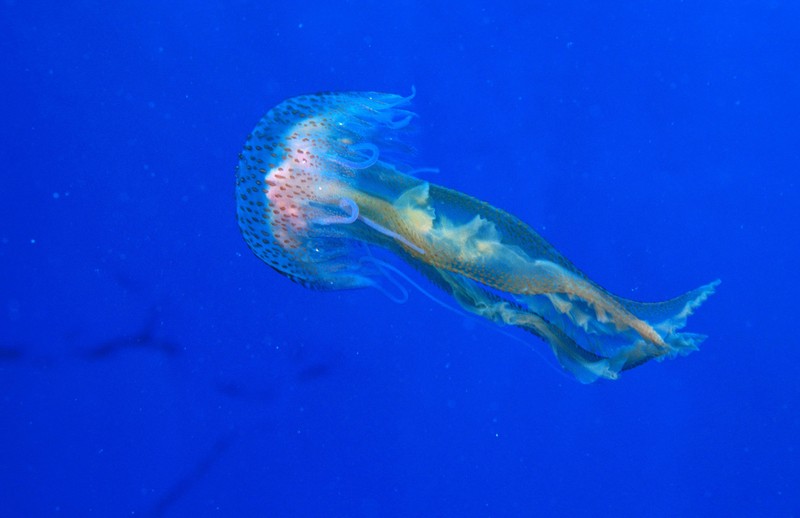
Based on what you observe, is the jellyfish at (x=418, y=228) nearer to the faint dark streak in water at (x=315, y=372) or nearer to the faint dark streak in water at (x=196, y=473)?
the faint dark streak in water at (x=315, y=372)

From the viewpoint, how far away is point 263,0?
14.0ft

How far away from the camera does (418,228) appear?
2.92m

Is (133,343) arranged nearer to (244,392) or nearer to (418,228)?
(244,392)

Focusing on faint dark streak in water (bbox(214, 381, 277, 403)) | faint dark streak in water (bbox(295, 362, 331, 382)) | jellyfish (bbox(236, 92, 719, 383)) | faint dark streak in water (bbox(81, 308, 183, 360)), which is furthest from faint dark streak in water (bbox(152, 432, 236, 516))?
jellyfish (bbox(236, 92, 719, 383))

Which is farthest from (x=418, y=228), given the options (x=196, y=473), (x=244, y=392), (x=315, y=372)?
(x=196, y=473)

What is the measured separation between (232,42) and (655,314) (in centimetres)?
330

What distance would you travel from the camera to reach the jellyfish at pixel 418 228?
293 centimetres

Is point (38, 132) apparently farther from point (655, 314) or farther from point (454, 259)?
point (655, 314)

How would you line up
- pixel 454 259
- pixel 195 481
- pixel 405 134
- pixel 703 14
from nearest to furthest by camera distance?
1. pixel 454 259
2. pixel 405 134
3. pixel 703 14
4. pixel 195 481

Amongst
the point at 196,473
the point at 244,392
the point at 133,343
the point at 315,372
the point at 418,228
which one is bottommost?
the point at 196,473

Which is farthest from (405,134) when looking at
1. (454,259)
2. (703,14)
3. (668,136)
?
(703,14)

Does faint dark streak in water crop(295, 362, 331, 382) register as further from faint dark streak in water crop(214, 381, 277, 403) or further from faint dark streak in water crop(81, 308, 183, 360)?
faint dark streak in water crop(81, 308, 183, 360)

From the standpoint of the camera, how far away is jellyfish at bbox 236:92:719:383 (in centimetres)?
293

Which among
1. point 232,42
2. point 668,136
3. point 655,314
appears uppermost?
point 668,136
